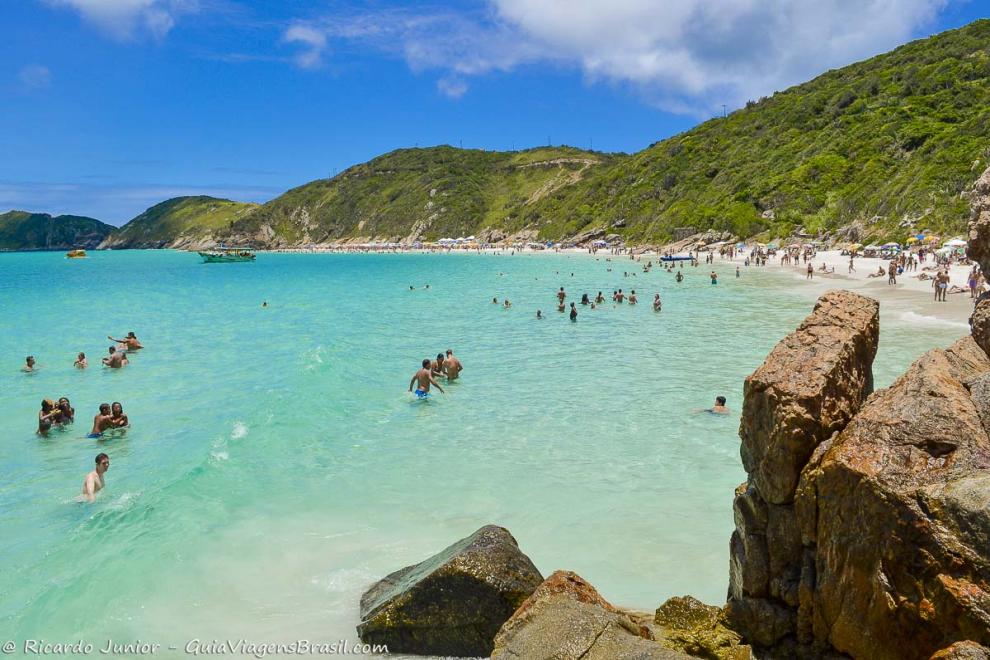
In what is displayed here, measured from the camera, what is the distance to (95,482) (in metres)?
11.2

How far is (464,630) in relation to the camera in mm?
Result: 6086

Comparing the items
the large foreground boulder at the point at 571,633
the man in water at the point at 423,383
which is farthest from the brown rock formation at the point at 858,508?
the man in water at the point at 423,383

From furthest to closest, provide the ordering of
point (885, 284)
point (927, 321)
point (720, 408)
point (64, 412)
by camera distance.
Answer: point (885, 284), point (927, 321), point (64, 412), point (720, 408)

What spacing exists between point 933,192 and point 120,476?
67.6 m

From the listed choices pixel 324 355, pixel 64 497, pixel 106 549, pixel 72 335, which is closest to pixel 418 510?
pixel 106 549

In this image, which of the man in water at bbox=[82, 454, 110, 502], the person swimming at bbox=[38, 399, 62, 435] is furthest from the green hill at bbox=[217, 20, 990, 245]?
the person swimming at bbox=[38, 399, 62, 435]

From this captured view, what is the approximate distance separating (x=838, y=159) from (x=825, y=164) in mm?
1511

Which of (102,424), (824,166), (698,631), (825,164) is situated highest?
(825,164)

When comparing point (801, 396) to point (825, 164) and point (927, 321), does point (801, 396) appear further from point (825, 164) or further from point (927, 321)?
point (825, 164)

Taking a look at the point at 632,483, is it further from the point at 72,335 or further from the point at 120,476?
the point at 72,335

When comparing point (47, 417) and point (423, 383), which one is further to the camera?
point (423, 383)

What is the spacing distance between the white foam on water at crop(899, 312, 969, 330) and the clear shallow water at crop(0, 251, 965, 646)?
26 cm

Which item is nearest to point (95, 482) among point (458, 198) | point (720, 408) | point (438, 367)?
point (438, 367)

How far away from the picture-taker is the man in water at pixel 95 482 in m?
11.0
